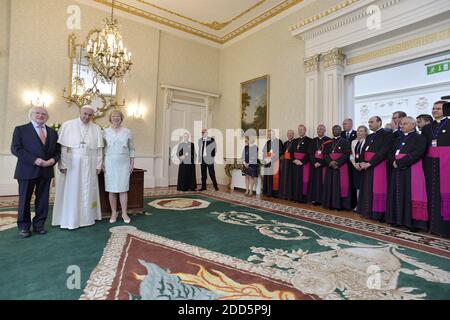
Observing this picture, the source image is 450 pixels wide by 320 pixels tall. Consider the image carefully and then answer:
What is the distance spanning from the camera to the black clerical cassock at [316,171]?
214 inches

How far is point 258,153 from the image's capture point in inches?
273

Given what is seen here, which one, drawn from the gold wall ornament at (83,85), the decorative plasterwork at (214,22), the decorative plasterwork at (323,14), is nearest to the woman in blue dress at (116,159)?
the gold wall ornament at (83,85)

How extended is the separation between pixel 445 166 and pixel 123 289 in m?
4.03

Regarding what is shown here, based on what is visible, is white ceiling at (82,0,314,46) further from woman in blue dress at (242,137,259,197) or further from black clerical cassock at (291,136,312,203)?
woman in blue dress at (242,137,259,197)

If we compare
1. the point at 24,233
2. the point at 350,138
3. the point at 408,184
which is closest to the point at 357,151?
the point at 350,138

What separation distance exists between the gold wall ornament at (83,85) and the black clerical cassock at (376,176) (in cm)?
648

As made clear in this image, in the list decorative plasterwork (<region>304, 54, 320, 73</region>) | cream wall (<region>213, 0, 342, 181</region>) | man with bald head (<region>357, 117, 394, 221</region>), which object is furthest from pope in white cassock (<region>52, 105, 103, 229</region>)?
decorative plasterwork (<region>304, 54, 320, 73</region>)

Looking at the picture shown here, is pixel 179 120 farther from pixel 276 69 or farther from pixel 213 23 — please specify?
pixel 276 69

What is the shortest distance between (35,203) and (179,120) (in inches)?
229

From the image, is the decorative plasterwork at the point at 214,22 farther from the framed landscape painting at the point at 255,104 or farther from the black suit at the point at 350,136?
the black suit at the point at 350,136

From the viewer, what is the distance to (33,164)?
118 inches

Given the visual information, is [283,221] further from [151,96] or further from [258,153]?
[151,96]
